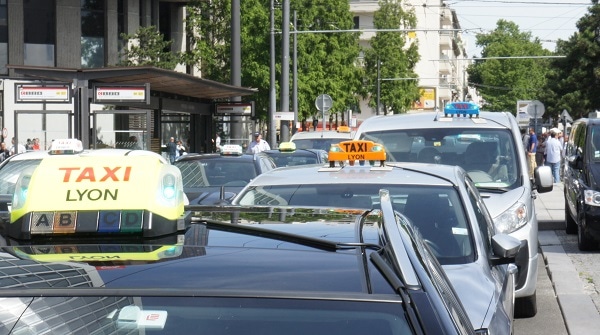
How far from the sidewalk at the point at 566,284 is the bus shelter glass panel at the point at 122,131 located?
9.90 m

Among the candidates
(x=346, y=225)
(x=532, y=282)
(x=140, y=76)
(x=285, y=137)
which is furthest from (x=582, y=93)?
(x=346, y=225)

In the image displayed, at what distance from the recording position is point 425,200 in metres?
6.79

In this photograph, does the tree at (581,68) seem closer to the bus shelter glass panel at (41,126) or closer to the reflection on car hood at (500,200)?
the bus shelter glass panel at (41,126)

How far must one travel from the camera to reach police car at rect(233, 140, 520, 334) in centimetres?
611

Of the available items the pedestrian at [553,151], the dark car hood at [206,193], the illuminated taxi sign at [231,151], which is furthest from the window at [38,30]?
the dark car hood at [206,193]

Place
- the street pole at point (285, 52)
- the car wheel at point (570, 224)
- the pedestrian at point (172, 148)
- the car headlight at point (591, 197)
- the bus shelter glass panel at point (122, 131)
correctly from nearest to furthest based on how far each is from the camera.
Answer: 1. the car headlight at point (591, 197)
2. the car wheel at point (570, 224)
3. the bus shelter glass panel at point (122, 131)
4. the pedestrian at point (172, 148)
5. the street pole at point (285, 52)

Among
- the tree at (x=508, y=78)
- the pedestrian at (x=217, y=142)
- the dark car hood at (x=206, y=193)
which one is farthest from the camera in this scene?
the tree at (x=508, y=78)

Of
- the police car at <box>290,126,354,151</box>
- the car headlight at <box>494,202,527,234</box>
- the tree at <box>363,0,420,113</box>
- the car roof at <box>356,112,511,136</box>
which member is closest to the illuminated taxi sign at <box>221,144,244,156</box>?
the car roof at <box>356,112,511,136</box>

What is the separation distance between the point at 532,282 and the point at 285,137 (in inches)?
1359

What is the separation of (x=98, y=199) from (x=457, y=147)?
804 cm

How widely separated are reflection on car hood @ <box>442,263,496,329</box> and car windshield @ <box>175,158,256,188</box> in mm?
10144

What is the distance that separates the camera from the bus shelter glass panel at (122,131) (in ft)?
84.1

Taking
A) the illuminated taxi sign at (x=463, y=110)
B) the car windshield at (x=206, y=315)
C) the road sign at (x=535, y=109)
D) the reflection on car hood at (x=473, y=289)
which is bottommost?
the reflection on car hood at (x=473, y=289)

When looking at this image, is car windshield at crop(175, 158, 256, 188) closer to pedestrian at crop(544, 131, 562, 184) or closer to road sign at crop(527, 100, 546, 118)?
pedestrian at crop(544, 131, 562, 184)
